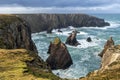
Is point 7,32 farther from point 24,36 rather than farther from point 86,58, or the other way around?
point 86,58

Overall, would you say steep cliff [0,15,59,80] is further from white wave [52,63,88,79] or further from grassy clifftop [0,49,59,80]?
white wave [52,63,88,79]

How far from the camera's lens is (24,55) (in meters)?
60.2

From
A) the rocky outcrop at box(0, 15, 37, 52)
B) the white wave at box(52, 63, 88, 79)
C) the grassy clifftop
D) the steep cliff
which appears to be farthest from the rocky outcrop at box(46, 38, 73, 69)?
the grassy clifftop

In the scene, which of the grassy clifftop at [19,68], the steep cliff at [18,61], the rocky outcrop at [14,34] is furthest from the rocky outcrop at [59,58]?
the grassy clifftop at [19,68]

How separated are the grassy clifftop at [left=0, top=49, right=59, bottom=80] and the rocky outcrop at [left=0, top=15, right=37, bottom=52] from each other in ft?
80.0

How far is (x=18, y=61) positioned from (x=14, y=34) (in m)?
43.1

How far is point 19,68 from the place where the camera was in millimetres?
49688

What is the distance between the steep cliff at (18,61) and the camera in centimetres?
4613

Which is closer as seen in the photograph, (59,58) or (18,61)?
(18,61)

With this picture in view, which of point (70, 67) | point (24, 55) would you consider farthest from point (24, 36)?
point (24, 55)

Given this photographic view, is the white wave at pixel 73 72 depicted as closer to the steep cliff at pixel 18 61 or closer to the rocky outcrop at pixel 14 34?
the rocky outcrop at pixel 14 34

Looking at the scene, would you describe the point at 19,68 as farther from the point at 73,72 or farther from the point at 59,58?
the point at 59,58

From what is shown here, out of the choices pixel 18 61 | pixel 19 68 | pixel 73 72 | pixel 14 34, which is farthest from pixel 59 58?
pixel 19 68

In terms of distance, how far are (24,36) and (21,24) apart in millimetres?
7431
